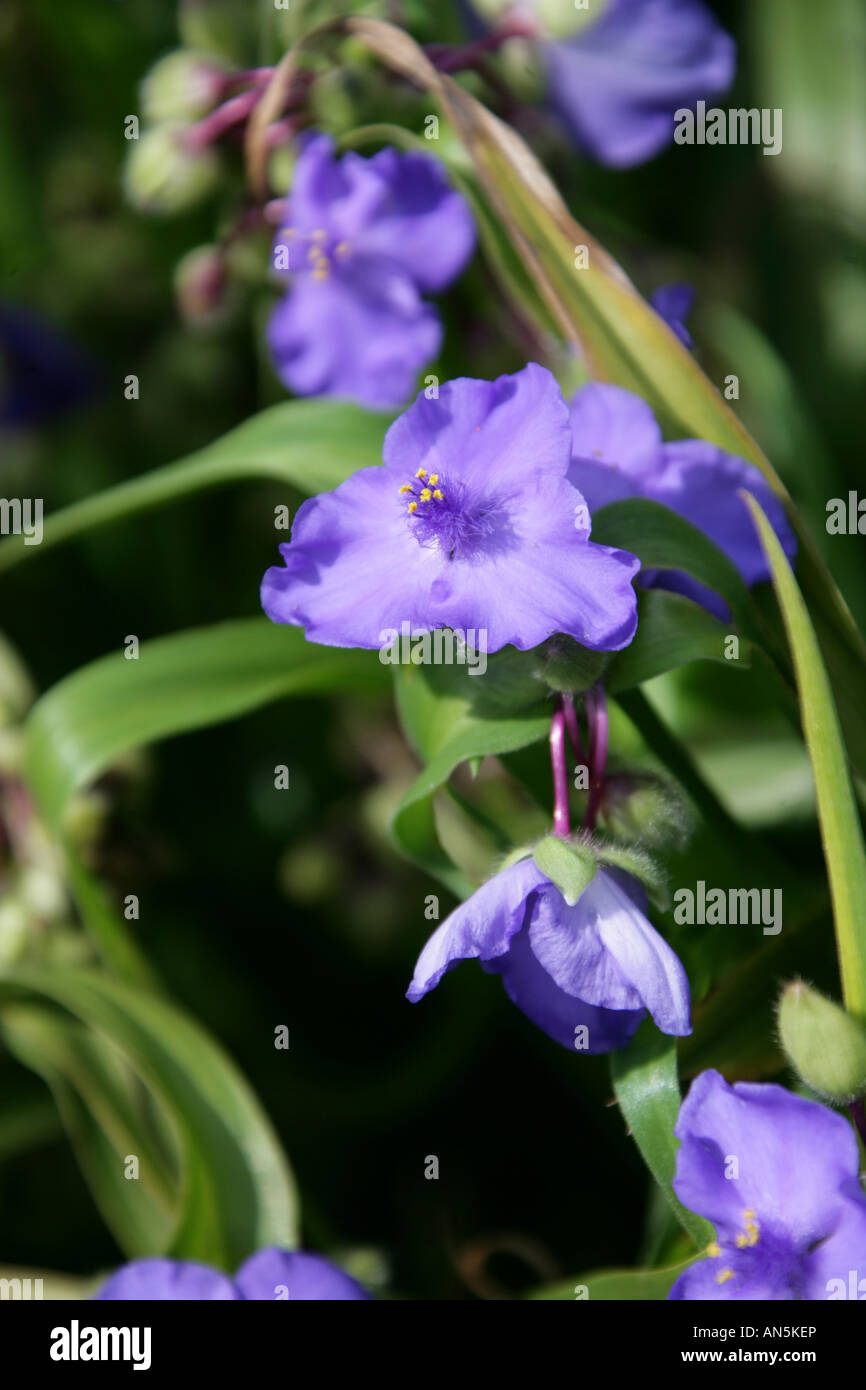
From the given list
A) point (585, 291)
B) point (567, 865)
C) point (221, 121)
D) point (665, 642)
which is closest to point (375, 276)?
point (221, 121)

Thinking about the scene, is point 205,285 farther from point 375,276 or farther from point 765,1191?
point 765,1191

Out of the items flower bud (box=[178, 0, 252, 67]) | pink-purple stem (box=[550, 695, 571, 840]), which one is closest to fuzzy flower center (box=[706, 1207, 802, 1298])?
pink-purple stem (box=[550, 695, 571, 840])

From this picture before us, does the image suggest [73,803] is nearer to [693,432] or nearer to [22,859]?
[22,859]

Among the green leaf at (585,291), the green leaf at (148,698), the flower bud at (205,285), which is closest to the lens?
the green leaf at (585,291)

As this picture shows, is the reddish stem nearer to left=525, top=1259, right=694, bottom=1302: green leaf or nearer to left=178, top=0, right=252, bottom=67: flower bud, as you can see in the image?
left=178, top=0, right=252, bottom=67: flower bud

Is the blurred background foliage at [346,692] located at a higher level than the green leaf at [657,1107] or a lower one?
higher

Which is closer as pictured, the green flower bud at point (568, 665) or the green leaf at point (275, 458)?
the green flower bud at point (568, 665)

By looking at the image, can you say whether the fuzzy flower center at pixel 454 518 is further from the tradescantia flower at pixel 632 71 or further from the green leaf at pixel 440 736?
the tradescantia flower at pixel 632 71

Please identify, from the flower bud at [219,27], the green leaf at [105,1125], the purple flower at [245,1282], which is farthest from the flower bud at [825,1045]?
the flower bud at [219,27]
